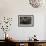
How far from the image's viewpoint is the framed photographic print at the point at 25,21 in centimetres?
381

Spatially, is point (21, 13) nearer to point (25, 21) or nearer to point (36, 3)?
point (25, 21)

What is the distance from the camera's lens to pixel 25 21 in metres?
3.83

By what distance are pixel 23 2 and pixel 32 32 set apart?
947 mm

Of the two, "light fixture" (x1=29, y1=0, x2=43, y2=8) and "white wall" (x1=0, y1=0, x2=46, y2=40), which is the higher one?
"light fixture" (x1=29, y1=0, x2=43, y2=8)

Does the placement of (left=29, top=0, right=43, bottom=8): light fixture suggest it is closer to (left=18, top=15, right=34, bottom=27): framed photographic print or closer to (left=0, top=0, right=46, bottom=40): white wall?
(left=0, top=0, right=46, bottom=40): white wall

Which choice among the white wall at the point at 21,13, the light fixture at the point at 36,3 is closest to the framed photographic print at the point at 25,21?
the white wall at the point at 21,13

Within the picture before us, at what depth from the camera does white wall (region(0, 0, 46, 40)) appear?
12.5ft

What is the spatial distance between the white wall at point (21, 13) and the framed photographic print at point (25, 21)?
0.30 ft

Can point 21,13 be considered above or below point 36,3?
below

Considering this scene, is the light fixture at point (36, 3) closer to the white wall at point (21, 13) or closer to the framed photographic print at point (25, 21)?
the white wall at point (21, 13)

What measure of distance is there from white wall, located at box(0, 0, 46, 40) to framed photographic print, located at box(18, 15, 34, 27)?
9cm

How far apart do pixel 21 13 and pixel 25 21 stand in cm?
27

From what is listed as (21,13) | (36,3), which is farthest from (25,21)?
(36,3)

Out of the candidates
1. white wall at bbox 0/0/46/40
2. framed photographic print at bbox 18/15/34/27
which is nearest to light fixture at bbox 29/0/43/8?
white wall at bbox 0/0/46/40
